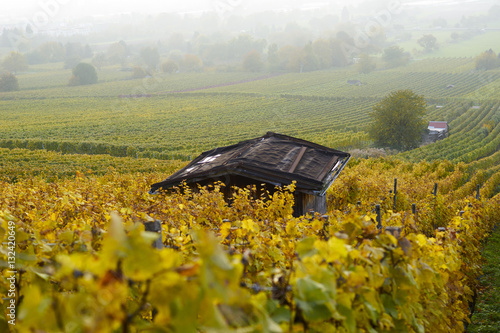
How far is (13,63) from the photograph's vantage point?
134 m

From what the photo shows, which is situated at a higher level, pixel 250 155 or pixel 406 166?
pixel 250 155

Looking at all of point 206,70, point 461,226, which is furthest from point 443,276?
point 206,70

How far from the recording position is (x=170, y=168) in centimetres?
2795

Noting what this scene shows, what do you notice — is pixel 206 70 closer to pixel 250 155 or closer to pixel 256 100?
pixel 256 100

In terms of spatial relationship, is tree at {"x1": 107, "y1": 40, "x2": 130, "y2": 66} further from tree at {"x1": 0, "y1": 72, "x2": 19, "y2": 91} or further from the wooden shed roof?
the wooden shed roof

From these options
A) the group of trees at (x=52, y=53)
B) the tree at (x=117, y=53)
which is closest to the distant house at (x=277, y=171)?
the tree at (x=117, y=53)

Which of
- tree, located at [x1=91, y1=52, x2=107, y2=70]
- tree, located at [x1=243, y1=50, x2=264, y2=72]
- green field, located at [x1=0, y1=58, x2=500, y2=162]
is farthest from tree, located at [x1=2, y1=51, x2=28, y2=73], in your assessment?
tree, located at [x1=243, y1=50, x2=264, y2=72]

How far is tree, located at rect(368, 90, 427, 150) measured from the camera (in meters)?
42.1

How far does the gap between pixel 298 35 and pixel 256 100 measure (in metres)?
131

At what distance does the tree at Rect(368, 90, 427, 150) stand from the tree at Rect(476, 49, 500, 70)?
8235 cm

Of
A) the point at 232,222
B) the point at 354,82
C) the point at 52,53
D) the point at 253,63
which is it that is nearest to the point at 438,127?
the point at 232,222

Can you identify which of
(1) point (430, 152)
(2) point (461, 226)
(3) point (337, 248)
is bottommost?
(1) point (430, 152)

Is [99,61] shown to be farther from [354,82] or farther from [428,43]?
[428,43]

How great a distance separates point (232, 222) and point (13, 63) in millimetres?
155192
